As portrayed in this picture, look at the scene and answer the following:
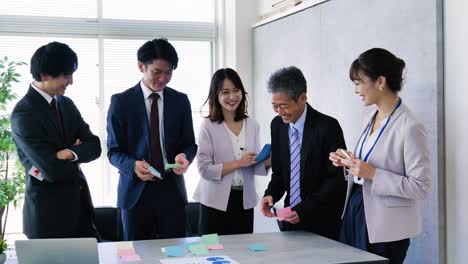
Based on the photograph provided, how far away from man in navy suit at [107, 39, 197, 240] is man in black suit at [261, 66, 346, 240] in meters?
0.51

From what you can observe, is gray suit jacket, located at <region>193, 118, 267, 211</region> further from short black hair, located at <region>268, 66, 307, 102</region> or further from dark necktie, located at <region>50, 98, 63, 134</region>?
A: dark necktie, located at <region>50, 98, 63, 134</region>

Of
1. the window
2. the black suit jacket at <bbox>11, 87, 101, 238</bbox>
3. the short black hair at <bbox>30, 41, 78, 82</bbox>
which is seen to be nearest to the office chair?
the window

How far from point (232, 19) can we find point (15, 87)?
2.15 metres

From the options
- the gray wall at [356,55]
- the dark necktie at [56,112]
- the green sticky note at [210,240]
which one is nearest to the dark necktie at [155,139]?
the dark necktie at [56,112]

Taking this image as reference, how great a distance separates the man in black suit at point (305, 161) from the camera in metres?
2.79

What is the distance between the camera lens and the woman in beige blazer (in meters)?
3.25

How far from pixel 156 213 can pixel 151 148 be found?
35cm

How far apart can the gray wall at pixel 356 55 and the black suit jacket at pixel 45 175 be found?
1.87m

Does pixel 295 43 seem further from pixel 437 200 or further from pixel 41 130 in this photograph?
pixel 41 130

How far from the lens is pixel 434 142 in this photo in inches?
121

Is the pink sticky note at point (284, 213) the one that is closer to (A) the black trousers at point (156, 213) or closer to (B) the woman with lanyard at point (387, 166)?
(B) the woman with lanyard at point (387, 166)

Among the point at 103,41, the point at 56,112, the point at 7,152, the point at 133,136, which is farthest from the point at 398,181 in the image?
the point at 103,41

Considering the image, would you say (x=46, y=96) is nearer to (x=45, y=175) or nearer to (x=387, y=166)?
(x=45, y=175)

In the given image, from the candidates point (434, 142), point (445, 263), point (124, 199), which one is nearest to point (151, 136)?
point (124, 199)
